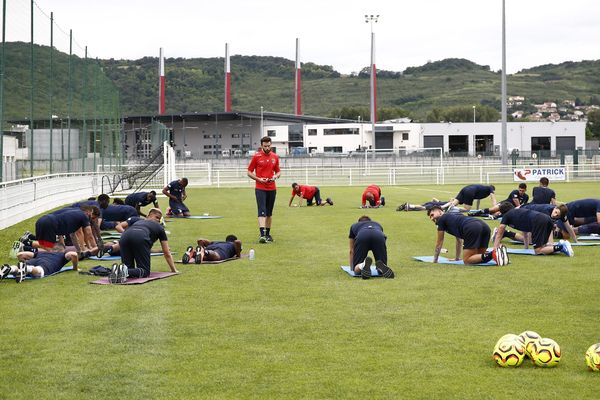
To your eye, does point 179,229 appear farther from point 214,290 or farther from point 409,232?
point 214,290

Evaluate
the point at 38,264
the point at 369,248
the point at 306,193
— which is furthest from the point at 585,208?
the point at 306,193

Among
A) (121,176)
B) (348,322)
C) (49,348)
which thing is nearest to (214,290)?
(348,322)

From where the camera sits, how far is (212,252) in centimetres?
1709

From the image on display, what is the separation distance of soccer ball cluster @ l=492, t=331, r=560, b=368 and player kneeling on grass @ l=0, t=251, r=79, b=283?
28.7 ft

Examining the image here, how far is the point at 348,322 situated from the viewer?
10.6 m

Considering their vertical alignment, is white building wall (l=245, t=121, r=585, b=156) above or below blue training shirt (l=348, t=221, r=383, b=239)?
above

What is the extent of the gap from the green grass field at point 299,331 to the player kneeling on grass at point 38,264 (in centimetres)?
29

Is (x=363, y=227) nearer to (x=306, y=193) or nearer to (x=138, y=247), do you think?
(x=138, y=247)

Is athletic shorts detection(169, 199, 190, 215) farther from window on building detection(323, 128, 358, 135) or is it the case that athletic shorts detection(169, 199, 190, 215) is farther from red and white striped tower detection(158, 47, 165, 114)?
red and white striped tower detection(158, 47, 165, 114)

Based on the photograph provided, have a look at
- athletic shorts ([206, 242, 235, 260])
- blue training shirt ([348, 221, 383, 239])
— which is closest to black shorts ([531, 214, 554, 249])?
blue training shirt ([348, 221, 383, 239])

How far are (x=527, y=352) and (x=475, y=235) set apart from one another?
784 cm

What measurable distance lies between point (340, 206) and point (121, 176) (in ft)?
61.6

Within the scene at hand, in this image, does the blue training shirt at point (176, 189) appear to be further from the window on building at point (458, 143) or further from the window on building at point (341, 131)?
the window on building at point (458, 143)

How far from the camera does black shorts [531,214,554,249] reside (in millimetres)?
17542
